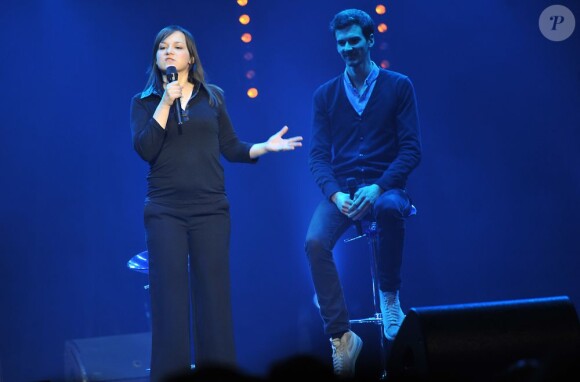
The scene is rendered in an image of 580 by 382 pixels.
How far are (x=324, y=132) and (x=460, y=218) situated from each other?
4.48 feet

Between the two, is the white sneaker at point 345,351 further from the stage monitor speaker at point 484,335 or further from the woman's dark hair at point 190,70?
the stage monitor speaker at point 484,335

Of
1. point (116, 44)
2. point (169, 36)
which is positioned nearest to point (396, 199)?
point (169, 36)

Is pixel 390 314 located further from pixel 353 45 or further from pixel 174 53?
pixel 174 53

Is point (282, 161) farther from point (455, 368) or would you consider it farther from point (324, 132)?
point (455, 368)

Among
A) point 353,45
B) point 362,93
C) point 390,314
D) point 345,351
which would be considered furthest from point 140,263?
point 353,45

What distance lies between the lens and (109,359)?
443 cm

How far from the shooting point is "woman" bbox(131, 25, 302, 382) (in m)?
3.65

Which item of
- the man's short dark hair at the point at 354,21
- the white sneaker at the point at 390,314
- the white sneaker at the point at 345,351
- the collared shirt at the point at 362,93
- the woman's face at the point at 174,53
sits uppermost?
the man's short dark hair at the point at 354,21

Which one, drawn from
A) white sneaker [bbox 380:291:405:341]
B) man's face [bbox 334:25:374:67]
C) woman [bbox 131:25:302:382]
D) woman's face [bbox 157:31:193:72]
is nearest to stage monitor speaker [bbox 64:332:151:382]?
woman [bbox 131:25:302:382]

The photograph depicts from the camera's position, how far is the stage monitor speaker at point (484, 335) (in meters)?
2.54

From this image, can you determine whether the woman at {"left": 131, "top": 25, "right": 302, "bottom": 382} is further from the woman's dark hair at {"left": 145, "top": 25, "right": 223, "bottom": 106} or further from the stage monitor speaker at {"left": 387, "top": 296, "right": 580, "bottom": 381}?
the stage monitor speaker at {"left": 387, "top": 296, "right": 580, "bottom": 381}

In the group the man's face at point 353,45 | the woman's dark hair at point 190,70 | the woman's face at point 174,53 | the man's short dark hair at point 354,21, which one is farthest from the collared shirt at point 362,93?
the woman's face at point 174,53

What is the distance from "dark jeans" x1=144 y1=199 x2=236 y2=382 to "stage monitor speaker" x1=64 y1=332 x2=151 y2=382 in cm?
78

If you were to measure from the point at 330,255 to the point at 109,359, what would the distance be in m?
1.29
